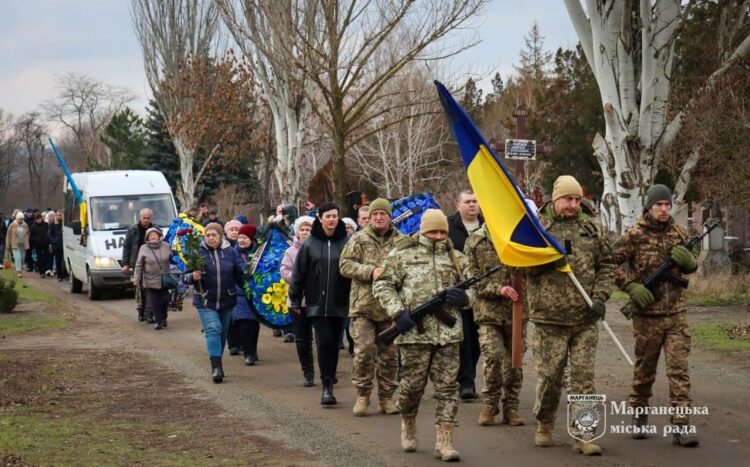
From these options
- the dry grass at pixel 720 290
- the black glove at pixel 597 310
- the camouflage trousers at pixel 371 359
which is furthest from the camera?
the dry grass at pixel 720 290

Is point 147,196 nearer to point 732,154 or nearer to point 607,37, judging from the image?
point 607,37

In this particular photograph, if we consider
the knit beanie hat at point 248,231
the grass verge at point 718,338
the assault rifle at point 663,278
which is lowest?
the grass verge at point 718,338

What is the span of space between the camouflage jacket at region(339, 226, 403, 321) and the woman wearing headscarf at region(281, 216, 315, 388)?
3.62ft

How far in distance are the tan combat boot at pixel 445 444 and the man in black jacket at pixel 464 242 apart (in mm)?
2564

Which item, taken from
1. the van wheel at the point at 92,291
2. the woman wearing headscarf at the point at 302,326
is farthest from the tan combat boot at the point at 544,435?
the van wheel at the point at 92,291

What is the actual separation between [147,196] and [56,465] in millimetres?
17839

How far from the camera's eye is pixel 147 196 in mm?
25750

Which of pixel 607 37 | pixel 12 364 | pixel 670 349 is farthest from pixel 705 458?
pixel 607 37

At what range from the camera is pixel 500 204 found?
8766 mm

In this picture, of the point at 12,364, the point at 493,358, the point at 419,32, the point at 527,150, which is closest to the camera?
the point at 493,358

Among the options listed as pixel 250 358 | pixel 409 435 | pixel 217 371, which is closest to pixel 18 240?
pixel 250 358

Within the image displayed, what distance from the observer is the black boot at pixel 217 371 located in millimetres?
12688

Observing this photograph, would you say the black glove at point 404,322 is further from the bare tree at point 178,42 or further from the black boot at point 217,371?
the bare tree at point 178,42

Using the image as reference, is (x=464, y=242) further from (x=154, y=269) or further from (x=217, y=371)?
(x=154, y=269)
